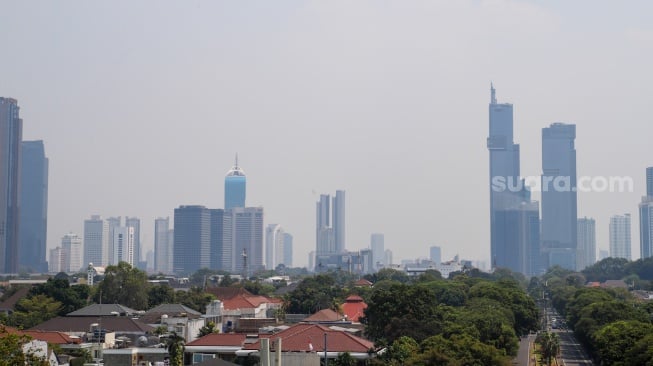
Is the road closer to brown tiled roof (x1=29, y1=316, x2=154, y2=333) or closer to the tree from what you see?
brown tiled roof (x1=29, y1=316, x2=154, y2=333)

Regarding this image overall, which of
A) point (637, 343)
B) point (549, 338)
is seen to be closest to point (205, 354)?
point (637, 343)

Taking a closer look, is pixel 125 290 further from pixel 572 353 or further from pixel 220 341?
pixel 220 341

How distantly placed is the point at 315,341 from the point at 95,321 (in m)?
18.2

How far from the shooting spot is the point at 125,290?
7606 centimetres

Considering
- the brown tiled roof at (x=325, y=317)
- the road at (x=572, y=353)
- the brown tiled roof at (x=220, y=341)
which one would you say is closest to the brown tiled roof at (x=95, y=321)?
the brown tiled roof at (x=220, y=341)

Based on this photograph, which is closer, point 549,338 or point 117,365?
point 117,365

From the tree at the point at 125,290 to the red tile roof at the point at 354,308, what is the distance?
13778 millimetres

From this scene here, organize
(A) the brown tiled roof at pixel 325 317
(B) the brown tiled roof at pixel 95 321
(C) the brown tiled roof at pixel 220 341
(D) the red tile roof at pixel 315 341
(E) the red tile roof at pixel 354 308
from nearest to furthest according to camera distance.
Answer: (D) the red tile roof at pixel 315 341 → (C) the brown tiled roof at pixel 220 341 → (B) the brown tiled roof at pixel 95 321 → (A) the brown tiled roof at pixel 325 317 → (E) the red tile roof at pixel 354 308

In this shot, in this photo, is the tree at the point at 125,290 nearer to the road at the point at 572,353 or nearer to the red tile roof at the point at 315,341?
the road at the point at 572,353

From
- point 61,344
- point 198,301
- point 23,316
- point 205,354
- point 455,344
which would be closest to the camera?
point 455,344

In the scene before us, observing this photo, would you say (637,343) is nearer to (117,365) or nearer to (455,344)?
(455,344)

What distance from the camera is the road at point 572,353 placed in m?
56.7

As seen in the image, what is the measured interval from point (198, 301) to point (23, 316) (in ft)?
48.3

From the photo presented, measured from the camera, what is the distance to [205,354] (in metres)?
42.7
